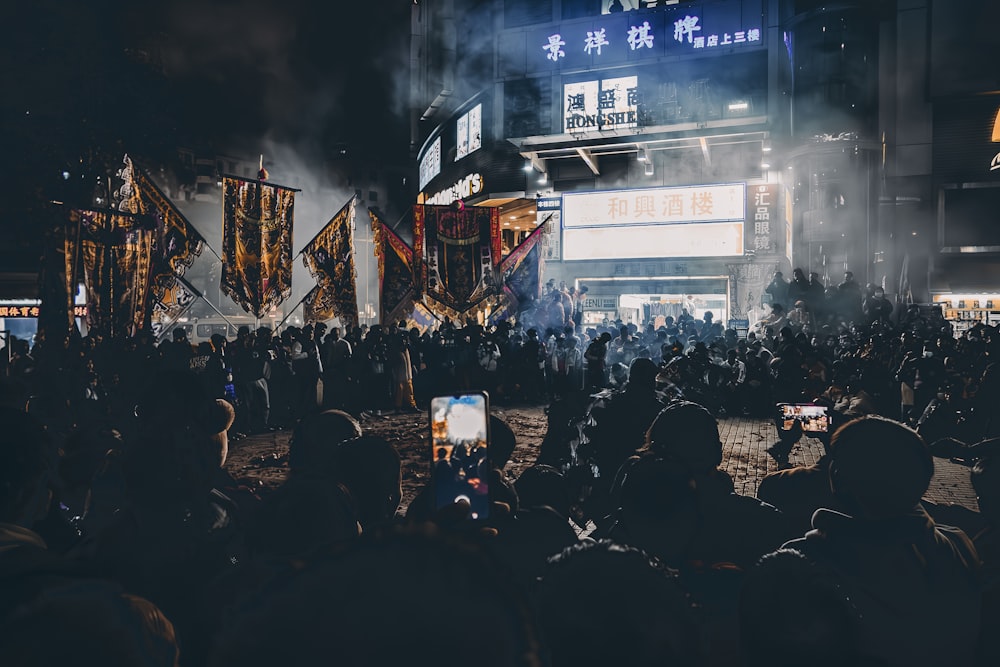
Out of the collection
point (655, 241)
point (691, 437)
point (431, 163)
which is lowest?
point (691, 437)

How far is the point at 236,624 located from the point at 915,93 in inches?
1675

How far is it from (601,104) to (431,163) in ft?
57.4

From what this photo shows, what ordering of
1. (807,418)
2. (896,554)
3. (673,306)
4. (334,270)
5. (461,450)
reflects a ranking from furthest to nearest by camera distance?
(673,306), (334,270), (807,418), (461,450), (896,554)

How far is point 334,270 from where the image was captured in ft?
36.1

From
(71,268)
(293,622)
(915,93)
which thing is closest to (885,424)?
(293,622)

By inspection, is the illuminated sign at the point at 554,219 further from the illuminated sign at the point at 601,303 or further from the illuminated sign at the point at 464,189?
the illuminated sign at the point at 464,189

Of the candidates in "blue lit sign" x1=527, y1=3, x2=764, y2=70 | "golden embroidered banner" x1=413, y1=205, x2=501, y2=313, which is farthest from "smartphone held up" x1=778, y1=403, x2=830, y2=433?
"blue lit sign" x1=527, y1=3, x2=764, y2=70

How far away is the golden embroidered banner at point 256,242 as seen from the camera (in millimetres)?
10000

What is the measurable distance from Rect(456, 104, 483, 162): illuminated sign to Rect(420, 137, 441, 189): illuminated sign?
12.9 feet

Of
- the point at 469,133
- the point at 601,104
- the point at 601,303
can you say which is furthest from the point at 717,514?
the point at 469,133

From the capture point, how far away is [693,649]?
3.73 ft

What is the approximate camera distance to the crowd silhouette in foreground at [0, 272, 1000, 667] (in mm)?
741

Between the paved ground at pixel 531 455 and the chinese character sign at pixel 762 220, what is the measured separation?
17.4 m

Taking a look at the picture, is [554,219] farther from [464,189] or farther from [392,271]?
[392,271]
